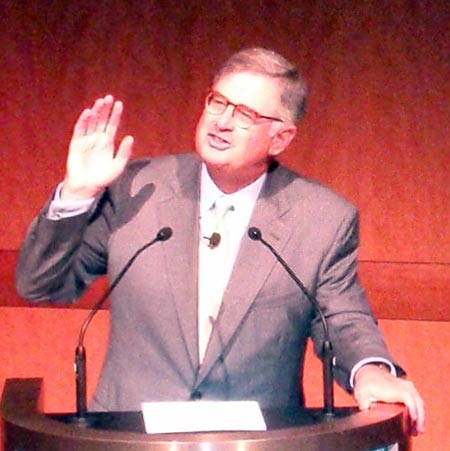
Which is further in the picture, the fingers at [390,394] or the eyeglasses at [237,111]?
the eyeglasses at [237,111]

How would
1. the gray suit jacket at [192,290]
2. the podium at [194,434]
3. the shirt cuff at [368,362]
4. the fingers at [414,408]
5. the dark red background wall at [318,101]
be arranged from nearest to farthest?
1. the podium at [194,434]
2. the fingers at [414,408]
3. the shirt cuff at [368,362]
4. the gray suit jacket at [192,290]
5. the dark red background wall at [318,101]

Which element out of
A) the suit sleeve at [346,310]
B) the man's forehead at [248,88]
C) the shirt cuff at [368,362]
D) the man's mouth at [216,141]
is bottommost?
the shirt cuff at [368,362]

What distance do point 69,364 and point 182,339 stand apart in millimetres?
1716

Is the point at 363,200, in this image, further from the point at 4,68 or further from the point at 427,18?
the point at 4,68

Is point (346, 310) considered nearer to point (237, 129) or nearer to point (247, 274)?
point (247, 274)

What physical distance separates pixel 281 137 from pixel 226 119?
0.61 ft

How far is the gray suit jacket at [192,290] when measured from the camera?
215 cm

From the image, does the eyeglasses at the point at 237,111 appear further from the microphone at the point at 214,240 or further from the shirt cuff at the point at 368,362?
the shirt cuff at the point at 368,362

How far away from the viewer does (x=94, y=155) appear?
2105 millimetres

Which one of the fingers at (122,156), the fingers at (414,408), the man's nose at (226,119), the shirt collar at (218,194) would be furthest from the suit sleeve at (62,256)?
the fingers at (414,408)

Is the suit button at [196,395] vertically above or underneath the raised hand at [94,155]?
underneath

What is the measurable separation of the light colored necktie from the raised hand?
0.27 m

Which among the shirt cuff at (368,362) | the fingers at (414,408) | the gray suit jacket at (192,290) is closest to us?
the fingers at (414,408)

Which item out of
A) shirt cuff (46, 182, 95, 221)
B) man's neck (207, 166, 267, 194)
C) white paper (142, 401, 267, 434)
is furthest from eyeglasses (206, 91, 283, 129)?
white paper (142, 401, 267, 434)
